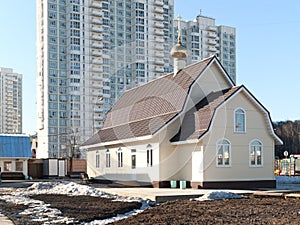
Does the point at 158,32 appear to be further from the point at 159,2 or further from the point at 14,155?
the point at 14,155

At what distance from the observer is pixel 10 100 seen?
113 metres

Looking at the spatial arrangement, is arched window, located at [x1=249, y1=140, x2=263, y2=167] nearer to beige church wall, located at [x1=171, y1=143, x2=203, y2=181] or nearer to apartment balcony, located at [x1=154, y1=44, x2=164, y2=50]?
beige church wall, located at [x1=171, y1=143, x2=203, y2=181]

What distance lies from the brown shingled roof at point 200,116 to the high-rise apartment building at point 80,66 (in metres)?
46.4

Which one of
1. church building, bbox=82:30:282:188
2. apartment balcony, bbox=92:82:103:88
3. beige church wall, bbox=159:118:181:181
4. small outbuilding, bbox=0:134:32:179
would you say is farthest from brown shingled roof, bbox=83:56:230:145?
apartment balcony, bbox=92:82:103:88

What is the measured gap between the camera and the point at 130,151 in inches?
1076

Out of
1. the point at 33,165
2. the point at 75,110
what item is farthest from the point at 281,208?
the point at 75,110

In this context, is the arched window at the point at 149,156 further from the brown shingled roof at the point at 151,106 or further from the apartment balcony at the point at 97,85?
the apartment balcony at the point at 97,85

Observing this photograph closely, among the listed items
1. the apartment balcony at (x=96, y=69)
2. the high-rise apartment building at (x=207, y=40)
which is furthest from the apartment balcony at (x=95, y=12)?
the high-rise apartment building at (x=207, y=40)

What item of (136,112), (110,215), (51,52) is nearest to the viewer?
(110,215)

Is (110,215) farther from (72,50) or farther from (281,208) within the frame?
(72,50)

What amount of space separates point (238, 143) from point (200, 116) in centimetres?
229

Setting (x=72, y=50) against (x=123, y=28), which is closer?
(x=72, y=50)

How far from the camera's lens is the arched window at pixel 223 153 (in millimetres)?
23297

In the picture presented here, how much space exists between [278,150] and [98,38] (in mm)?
33732
